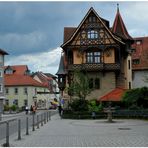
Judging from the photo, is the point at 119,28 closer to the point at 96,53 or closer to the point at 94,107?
the point at 96,53

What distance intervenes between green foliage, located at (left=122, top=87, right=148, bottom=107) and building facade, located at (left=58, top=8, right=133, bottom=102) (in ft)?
30.3

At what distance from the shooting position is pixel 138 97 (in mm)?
45094

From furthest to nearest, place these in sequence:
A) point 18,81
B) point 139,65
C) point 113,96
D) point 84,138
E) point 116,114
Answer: point 18,81 → point 139,65 → point 113,96 → point 116,114 → point 84,138

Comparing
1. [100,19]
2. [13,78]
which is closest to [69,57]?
[100,19]

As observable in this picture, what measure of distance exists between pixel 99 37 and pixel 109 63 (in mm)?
3823

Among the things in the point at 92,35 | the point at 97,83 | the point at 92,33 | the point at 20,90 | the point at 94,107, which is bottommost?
the point at 94,107

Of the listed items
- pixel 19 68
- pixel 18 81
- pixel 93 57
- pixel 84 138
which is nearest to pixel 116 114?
pixel 93 57

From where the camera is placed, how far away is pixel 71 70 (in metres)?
→ 55.6

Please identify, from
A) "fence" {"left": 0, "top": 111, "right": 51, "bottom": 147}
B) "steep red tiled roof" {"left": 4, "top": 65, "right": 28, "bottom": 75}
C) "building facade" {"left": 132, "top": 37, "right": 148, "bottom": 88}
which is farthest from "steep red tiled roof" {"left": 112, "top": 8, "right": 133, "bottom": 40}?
"steep red tiled roof" {"left": 4, "top": 65, "right": 28, "bottom": 75}

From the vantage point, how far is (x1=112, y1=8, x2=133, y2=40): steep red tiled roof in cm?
6069

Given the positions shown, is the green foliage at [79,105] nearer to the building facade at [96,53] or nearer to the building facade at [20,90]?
the building facade at [96,53]

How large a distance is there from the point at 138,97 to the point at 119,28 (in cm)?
1962

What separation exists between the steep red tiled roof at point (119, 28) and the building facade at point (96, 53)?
3.07 m

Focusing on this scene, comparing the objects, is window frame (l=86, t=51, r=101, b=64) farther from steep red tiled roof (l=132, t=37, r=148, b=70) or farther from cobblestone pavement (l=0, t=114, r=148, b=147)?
cobblestone pavement (l=0, t=114, r=148, b=147)
